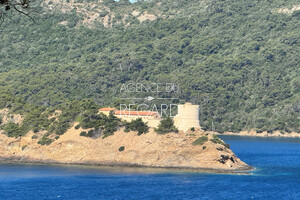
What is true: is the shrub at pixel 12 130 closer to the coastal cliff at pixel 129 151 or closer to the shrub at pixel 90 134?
the coastal cliff at pixel 129 151

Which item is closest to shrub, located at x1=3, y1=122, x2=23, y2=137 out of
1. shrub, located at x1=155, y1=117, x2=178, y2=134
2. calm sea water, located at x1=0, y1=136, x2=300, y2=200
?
calm sea water, located at x1=0, y1=136, x2=300, y2=200

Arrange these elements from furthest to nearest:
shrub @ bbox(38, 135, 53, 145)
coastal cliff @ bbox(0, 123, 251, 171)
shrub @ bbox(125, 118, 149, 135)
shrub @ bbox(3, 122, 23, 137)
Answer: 1. shrub @ bbox(3, 122, 23, 137)
2. shrub @ bbox(38, 135, 53, 145)
3. shrub @ bbox(125, 118, 149, 135)
4. coastal cliff @ bbox(0, 123, 251, 171)

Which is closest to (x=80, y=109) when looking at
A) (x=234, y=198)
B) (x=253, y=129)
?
(x=234, y=198)

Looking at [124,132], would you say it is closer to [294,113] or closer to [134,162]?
[134,162]

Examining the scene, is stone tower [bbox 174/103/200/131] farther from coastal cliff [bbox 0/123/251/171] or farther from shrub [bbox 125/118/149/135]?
shrub [bbox 125/118/149/135]

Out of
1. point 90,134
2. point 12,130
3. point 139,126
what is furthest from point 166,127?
point 12,130

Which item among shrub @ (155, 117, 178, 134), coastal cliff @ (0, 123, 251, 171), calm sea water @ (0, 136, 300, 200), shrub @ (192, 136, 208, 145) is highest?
shrub @ (155, 117, 178, 134)
